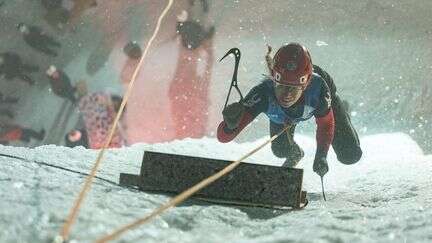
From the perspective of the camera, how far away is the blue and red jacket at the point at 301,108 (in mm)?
3340

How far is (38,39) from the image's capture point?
6004 mm

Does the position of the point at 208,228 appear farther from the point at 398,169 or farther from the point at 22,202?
the point at 398,169

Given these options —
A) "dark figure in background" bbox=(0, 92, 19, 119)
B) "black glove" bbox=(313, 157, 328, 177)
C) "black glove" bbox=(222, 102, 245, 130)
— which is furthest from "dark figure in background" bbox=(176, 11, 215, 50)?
"black glove" bbox=(313, 157, 328, 177)

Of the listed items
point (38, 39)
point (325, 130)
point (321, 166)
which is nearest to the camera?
point (321, 166)

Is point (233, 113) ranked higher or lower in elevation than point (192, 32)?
lower

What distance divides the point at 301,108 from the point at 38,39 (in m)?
3.83

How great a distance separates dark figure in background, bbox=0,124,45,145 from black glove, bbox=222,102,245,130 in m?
3.19

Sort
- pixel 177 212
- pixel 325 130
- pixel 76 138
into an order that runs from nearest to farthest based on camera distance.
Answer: pixel 177 212, pixel 325 130, pixel 76 138

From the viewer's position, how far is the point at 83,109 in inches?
235

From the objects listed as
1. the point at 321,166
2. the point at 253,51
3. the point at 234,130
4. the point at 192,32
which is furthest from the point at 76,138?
the point at 321,166

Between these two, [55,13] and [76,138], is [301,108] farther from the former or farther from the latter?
[55,13]

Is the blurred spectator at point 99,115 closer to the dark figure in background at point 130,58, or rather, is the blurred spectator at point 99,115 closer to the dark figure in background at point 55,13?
the dark figure in background at point 130,58

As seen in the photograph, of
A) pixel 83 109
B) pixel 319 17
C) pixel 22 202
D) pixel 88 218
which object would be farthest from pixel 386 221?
pixel 319 17

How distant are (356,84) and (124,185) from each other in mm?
4850
